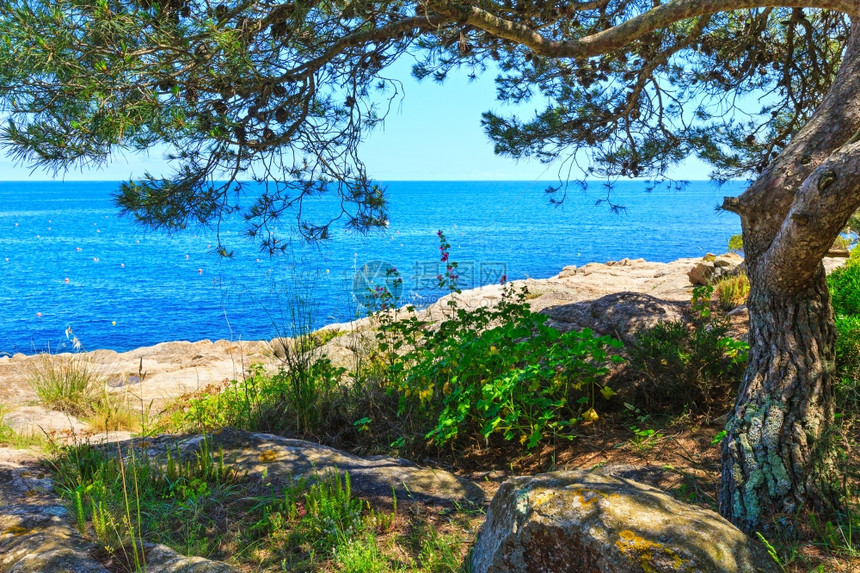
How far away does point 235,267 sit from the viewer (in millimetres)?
24750

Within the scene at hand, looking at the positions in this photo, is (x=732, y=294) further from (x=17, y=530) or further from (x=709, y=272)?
(x=17, y=530)

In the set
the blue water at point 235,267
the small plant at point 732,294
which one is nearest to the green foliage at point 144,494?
the blue water at point 235,267

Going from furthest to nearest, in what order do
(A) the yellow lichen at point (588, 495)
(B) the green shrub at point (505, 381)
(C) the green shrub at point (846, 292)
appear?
(C) the green shrub at point (846, 292) → (B) the green shrub at point (505, 381) → (A) the yellow lichen at point (588, 495)

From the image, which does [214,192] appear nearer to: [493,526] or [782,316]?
[493,526]

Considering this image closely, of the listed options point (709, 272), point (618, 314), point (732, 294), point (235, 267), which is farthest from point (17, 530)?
point (235, 267)

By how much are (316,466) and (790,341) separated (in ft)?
8.18

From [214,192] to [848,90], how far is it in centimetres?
360

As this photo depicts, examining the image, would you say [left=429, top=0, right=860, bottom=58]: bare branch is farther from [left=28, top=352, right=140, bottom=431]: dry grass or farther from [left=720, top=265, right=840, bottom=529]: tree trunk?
[left=28, top=352, right=140, bottom=431]: dry grass

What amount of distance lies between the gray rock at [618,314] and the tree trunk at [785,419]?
157cm

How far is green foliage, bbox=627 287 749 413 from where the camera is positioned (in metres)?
3.82

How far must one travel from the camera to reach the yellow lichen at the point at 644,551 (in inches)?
62.4

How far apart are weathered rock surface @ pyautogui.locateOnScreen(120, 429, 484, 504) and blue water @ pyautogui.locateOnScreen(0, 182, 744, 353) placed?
1.10 metres

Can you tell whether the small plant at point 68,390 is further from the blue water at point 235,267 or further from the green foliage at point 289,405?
the green foliage at point 289,405

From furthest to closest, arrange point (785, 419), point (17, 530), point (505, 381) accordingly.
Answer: point (505, 381) < point (785, 419) < point (17, 530)
